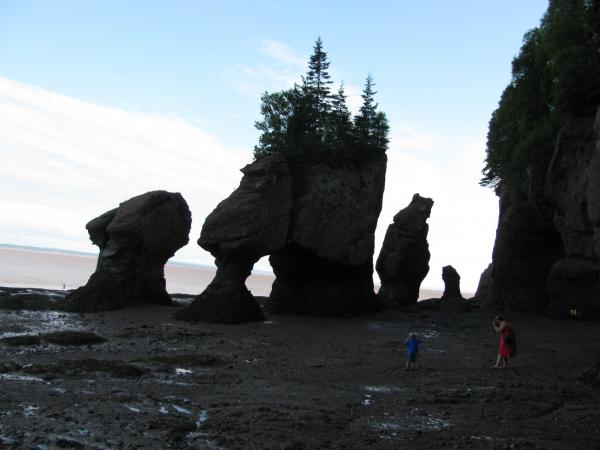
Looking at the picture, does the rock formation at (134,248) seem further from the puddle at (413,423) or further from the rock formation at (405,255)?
the puddle at (413,423)

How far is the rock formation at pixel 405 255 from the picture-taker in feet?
164

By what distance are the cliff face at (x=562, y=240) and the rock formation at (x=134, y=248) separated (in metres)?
22.7

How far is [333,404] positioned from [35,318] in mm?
22786

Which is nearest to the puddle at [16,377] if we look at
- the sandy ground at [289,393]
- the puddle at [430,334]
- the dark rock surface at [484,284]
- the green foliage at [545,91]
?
the sandy ground at [289,393]

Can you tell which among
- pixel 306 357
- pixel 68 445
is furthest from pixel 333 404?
pixel 306 357

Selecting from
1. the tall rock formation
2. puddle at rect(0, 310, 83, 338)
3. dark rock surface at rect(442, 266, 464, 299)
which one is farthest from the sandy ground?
dark rock surface at rect(442, 266, 464, 299)

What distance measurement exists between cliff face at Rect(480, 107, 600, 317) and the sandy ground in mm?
5293

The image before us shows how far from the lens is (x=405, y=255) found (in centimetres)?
4997

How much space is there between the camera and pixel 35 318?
32.4 metres

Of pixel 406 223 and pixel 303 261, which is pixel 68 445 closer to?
pixel 303 261

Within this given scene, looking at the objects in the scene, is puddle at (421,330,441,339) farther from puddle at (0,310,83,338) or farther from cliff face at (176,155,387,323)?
puddle at (0,310,83,338)

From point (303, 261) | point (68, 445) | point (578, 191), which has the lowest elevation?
point (68, 445)

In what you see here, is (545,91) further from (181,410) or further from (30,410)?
(30,410)

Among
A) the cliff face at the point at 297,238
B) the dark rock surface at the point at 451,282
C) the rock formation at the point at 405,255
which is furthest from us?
the dark rock surface at the point at 451,282
